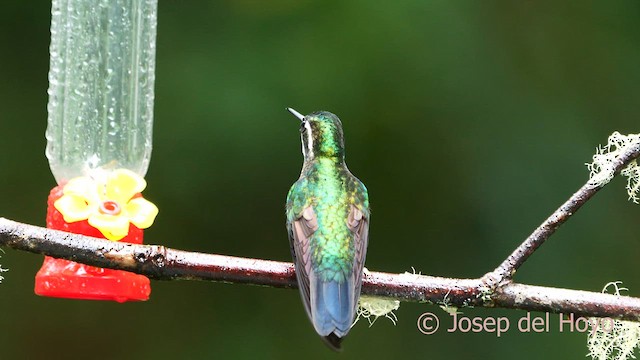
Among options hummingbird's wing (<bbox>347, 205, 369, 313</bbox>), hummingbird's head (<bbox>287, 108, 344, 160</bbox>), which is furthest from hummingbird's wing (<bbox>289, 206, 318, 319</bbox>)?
hummingbird's head (<bbox>287, 108, 344, 160</bbox>)

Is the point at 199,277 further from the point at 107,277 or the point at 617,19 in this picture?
the point at 617,19

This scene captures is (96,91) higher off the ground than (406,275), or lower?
higher

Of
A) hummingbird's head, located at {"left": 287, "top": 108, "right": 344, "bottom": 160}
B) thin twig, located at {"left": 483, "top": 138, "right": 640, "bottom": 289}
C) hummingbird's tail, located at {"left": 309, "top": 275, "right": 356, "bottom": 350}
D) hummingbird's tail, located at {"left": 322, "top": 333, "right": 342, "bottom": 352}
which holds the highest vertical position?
hummingbird's head, located at {"left": 287, "top": 108, "right": 344, "bottom": 160}

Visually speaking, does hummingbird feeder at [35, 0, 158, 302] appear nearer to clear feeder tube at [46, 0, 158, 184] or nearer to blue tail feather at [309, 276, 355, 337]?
clear feeder tube at [46, 0, 158, 184]

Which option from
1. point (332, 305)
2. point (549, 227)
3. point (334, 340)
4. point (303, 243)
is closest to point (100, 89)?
point (303, 243)

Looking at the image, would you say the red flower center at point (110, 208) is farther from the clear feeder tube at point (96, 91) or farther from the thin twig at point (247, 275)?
the clear feeder tube at point (96, 91)

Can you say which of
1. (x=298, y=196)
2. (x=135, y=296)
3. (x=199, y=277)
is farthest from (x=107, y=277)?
(x=298, y=196)

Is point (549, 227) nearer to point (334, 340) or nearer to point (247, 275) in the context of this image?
point (334, 340)
